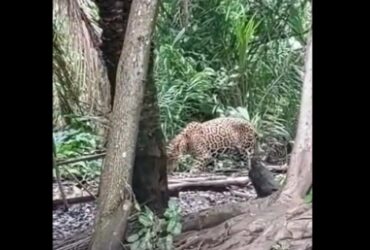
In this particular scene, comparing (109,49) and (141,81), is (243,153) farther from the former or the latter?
(109,49)

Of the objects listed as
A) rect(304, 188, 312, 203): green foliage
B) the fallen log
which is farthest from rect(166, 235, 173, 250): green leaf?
rect(304, 188, 312, 203): green foliage

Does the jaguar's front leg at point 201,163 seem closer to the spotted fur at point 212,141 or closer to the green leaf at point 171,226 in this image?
the spotted fur at point 212,141

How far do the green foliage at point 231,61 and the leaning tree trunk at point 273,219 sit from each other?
0.18 feet

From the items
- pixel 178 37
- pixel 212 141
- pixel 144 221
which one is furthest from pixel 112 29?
pixel 144 221

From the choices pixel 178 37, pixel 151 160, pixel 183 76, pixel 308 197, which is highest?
pixel 178 37

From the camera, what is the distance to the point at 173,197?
195 cm

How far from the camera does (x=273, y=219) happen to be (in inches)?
76.7

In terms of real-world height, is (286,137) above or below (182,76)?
below

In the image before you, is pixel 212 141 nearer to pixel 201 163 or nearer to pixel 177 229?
pixel 201 163

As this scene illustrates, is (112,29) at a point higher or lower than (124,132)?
higher

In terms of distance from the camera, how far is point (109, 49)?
6.39 ft

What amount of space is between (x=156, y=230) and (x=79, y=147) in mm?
316
